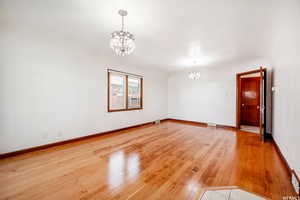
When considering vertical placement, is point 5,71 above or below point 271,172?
above

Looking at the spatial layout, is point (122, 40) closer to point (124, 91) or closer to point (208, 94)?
point (124, 91)

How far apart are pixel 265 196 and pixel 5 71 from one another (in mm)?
4886

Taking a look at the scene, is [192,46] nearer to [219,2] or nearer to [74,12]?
[219,2]

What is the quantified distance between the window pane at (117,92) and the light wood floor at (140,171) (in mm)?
1720

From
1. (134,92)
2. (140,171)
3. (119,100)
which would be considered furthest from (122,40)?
(134,92)

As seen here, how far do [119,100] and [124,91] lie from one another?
1.46 ft

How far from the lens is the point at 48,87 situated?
3094mm

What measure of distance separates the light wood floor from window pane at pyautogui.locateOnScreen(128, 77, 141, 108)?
232 centimetres

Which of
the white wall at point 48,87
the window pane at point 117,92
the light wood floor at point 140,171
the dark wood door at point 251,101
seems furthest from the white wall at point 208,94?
the white wall at point 48,87

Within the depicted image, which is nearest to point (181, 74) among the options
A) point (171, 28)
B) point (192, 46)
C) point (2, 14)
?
point (192, 46)

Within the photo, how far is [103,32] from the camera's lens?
265 centimetres

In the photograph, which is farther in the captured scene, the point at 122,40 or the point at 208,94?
the point at 208,94

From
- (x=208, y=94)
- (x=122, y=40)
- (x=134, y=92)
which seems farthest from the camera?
(x=208, y=94)

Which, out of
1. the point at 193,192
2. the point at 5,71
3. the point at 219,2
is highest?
→ the point at 219,2
